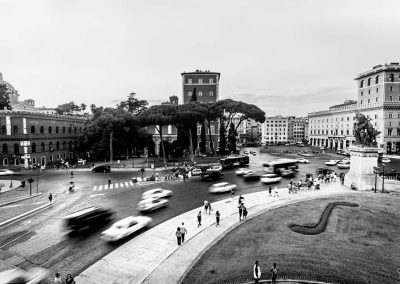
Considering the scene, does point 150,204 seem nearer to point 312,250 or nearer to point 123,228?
point 123,228

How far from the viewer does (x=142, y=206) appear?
2616cm

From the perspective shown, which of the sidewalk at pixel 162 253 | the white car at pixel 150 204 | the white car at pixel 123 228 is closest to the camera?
the sidewalk at pixel 162 253

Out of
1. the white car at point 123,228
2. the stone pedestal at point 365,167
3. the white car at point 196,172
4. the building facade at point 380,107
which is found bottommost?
the white car at point 123,228

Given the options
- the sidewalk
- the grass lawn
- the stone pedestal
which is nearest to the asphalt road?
the sidewalk

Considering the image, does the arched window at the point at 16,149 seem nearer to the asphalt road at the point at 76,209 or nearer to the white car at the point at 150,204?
the asphalt road at the point at 76,209

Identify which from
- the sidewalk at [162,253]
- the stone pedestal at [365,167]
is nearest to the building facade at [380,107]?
the stone pedestal at [365,167]

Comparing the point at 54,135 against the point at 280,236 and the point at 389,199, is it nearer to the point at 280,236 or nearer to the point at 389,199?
the point at 280,236

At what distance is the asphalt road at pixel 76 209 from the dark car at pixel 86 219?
0.76m

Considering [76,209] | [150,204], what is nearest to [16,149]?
[76,209]

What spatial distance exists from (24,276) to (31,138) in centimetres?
5325

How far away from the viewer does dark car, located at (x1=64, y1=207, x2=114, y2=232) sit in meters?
21.9

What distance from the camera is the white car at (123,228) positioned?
752 inches

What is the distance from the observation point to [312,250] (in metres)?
16.9

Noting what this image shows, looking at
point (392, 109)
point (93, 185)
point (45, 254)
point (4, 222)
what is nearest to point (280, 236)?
point (45, 254)
